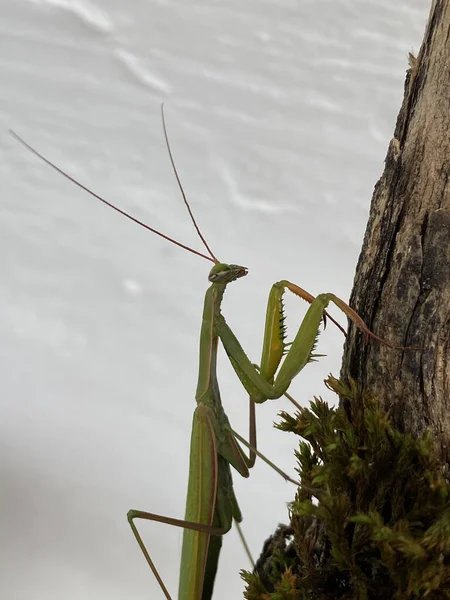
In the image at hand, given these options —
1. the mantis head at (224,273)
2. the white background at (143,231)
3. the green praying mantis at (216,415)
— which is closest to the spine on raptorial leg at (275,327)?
the green praying mantis at (216,415)

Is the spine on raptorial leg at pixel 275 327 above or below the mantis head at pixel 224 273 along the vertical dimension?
below

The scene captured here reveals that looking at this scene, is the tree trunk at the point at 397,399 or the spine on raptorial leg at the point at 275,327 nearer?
the tree trunk at the point at 397,399

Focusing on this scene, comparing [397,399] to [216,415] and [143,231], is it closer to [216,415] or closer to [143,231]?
[216,415]

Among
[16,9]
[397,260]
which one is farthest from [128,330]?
[397,260]

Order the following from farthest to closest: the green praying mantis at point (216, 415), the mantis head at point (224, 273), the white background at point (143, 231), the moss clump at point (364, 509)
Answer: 1. the white background at point (143, 231)
2. the mantis head at point (224, 273)
3. the green praying mantis at point (216, 415)
4. the moss clump at point (364, 509)

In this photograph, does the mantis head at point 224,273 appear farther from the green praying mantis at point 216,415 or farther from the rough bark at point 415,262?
the rough bark at point 415,262
